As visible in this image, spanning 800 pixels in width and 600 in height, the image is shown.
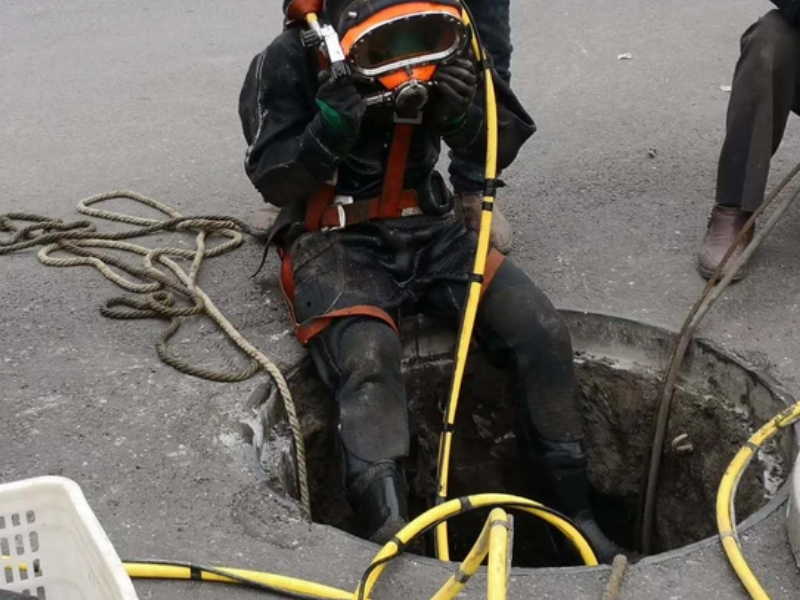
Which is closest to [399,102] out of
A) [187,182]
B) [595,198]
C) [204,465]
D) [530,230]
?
[204,465]

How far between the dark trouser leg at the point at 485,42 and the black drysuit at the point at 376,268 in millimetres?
483

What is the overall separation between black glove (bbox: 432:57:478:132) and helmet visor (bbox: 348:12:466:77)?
4 cm

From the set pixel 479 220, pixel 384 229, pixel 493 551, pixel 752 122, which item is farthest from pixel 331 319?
pixel 752 122

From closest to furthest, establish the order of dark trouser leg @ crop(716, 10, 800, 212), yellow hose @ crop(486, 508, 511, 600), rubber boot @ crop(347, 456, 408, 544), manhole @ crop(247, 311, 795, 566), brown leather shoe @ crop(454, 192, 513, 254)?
yellow hose @ crop(486, 508, 511, 600) < rubber boot @ crop(347, 456, 408, 544) < manhole @ crop(247, 311, 795, 566) < dark trouser leg @ crop(716, 10, 800, 212) < brown leather shoe @ crop(454, 192, 513, 254)

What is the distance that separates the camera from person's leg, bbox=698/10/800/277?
3787 millimetres

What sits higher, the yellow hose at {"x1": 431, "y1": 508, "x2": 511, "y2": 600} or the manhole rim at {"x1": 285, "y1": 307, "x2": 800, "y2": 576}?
the yellow hose at {"x1": 431, "y1": 508, "x2": 511, "y2": 600}

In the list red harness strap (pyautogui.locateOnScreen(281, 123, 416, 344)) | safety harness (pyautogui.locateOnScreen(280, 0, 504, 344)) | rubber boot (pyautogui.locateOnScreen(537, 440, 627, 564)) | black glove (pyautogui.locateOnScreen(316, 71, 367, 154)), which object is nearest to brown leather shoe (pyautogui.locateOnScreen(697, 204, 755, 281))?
safety harness (pyautogui.locateOnScreen(280, 0, 504, 344))

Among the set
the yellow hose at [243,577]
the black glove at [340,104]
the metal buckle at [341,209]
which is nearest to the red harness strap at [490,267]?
the metal buckle at [341,209]

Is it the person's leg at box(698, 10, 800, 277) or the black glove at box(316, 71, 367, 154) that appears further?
the person's leg at box(698, 10, 800, 277)

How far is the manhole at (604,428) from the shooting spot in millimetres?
3471

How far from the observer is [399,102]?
3.04 metres

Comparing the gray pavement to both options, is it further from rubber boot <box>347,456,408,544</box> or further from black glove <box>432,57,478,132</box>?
black glove <box>432,57,478,132</box>

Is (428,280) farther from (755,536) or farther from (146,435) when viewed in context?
(755,536)

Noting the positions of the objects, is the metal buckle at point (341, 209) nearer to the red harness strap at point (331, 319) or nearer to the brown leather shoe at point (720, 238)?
the red harness strap at point (331, 319)
